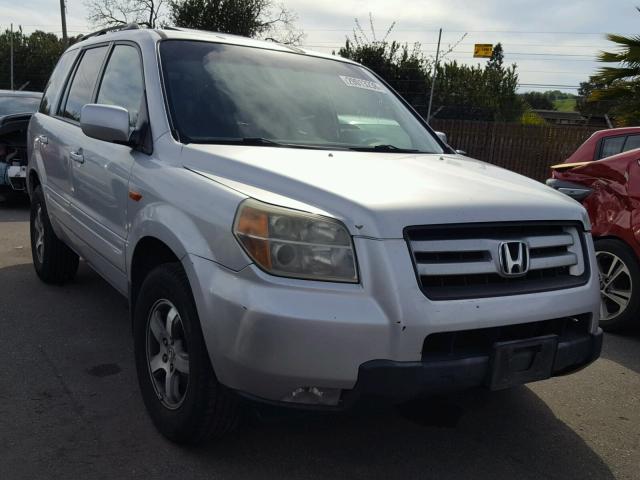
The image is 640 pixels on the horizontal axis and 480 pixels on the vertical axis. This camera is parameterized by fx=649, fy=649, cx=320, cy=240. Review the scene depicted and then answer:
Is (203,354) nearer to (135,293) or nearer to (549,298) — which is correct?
(135,293)

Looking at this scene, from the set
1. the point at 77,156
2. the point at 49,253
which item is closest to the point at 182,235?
the point at 77,156

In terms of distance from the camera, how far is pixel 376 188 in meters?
2.51

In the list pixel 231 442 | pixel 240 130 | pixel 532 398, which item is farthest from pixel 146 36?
→ pixel 532 398

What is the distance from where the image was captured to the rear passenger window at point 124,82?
3.51m

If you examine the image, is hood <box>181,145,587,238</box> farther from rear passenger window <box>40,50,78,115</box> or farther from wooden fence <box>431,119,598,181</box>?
wooden fence <box>431,119,598,181</box>

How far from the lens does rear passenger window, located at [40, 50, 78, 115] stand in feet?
16.7

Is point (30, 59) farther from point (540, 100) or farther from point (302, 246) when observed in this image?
point (540, 100)

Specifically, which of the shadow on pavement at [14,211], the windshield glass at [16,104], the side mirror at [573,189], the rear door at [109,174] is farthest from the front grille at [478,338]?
the windshield glass at [16,104]

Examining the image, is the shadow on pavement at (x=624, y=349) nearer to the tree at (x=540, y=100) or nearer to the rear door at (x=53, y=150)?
the rear door at (x=53, y=150)

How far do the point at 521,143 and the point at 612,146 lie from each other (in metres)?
11.4

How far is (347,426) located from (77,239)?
2.27 metres

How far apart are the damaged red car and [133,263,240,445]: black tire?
3.33 m

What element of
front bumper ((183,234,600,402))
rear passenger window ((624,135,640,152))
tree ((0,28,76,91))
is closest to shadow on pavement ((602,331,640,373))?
rear passenger window ((624,135,640,152))

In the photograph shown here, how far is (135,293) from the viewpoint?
10.7 feet
